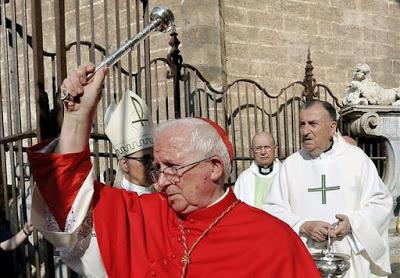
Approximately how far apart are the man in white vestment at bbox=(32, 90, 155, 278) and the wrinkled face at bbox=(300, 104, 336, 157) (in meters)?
1.12

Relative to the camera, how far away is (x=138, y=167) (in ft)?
12.6

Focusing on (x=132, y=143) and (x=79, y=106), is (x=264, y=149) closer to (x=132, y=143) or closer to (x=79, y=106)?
(x=132, y=143)

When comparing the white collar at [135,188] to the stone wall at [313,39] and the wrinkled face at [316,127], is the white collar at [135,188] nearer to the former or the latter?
the wrinkled face at [316,127]

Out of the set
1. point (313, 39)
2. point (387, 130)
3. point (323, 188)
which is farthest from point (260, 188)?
point (313, 39)

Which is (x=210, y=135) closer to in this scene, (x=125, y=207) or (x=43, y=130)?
(x=125, y=207)

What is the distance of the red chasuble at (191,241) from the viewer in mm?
2625

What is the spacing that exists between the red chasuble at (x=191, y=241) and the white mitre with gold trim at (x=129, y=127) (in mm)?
1108

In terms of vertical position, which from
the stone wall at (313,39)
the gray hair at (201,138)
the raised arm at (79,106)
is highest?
the stone wall at (313,39)

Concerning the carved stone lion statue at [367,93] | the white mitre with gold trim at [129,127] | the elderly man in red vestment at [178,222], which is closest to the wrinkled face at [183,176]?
the elderly man in red vestment at [178,222]

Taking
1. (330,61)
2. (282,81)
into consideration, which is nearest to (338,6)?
(330,61)

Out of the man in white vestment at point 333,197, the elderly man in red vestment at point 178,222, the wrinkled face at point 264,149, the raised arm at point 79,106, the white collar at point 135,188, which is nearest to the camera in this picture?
the raised arm at point 79,106

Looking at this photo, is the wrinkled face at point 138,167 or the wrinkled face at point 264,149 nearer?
the wrinkled face at point 138,167

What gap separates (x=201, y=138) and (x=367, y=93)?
734 centimetres

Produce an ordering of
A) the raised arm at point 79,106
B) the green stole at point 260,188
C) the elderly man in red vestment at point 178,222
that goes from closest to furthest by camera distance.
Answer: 1. the raised arm at point 79,106
2. the elderly man in red vestment at point 178,222
3. the green stole at point 260,188
